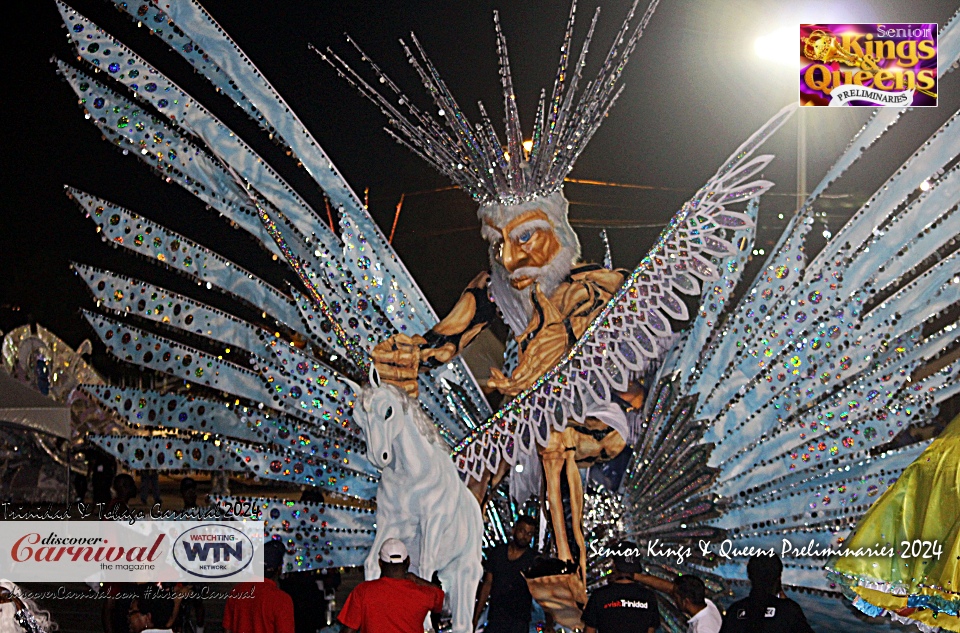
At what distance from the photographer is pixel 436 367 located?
5027 mm

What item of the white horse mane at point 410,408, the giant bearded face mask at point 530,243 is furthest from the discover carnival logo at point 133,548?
the giant bearded face mask at point 530,243

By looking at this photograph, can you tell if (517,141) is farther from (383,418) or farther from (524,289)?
(383,418)

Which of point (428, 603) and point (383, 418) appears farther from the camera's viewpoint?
point (383, 418)

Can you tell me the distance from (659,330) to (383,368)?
1.32 m

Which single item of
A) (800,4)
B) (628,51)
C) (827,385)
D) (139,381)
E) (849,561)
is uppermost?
(800,4)

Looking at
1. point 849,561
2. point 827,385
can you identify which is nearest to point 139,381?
point 827,385

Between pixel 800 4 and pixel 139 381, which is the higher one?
pixel 800 4

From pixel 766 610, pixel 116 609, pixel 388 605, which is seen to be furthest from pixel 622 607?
pixel 116 609

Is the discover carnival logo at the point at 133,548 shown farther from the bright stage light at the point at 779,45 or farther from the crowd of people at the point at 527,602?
the bright stage light at the point at 779,45

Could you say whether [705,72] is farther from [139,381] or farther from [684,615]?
[139,381]

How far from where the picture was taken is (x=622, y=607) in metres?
3.43

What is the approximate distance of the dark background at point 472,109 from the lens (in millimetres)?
5336

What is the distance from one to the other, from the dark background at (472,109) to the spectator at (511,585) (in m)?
1.81

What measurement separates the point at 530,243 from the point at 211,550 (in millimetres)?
1982
